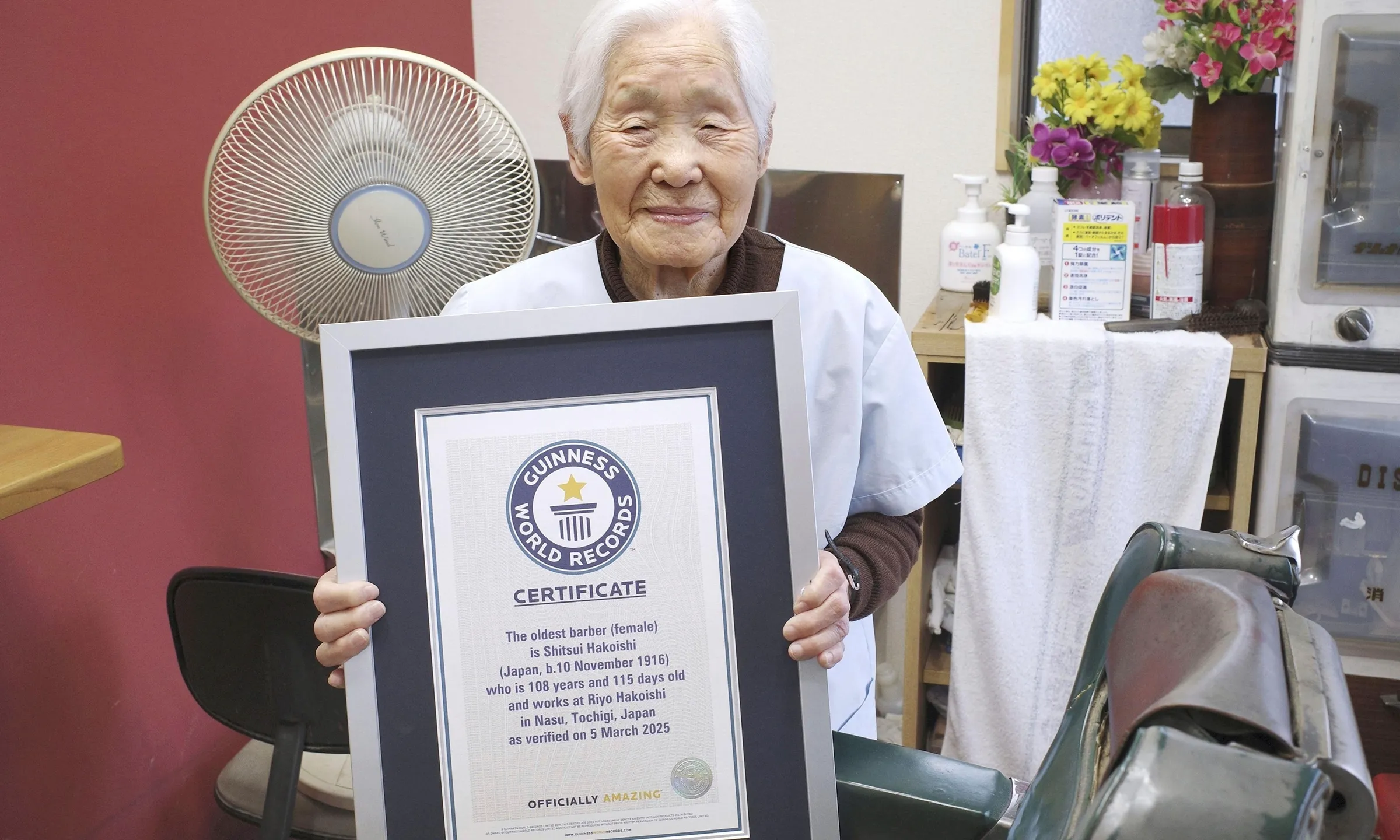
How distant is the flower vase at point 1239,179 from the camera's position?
206 centimetres

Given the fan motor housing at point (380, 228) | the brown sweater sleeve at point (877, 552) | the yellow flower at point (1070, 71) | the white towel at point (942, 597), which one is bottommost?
the white towel at point (942, 597)

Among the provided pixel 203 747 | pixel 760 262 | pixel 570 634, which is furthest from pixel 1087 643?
pixel 203 747

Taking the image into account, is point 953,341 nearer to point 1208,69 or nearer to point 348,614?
point 1208,69

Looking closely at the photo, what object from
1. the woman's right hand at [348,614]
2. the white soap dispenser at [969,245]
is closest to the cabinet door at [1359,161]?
the white soap dispenser at [969,245]

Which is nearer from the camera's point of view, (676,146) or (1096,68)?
(676,146)

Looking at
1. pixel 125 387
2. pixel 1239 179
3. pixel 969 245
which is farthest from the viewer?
pixel 969 245

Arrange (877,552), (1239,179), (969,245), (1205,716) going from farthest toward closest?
(969,245) → (1239,179) → (877,552) → (1205,716)

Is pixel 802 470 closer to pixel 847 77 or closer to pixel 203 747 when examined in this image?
pixel 203 747

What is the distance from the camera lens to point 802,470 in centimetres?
94

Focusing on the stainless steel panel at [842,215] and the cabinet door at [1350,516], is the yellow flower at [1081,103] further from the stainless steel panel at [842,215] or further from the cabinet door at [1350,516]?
the cabinet door at [1350,516]

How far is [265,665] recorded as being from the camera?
4.61 ft

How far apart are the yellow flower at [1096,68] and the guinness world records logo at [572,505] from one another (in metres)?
1.62

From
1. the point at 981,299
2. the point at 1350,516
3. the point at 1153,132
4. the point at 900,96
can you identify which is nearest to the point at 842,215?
the point at 900,96

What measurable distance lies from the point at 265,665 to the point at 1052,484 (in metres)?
1.40
